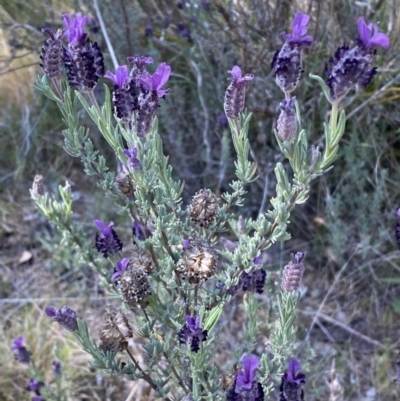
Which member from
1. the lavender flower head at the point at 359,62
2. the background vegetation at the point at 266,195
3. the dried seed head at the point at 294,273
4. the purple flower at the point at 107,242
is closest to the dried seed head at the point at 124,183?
the purple flower at the point at 107,242

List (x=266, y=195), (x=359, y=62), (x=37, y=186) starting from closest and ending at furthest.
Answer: (x=359, y=62), (x=37, y=186), (x=266, y=195)

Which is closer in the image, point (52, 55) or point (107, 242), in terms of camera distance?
point (52, 55)

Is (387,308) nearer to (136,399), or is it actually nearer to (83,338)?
(136,399)

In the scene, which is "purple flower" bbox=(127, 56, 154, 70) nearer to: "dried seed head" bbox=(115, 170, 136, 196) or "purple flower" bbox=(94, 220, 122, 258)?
"dried seed head" bbox=(115, 170, 136, 196)

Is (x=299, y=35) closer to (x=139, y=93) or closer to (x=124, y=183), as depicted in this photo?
(x=139, y=93)

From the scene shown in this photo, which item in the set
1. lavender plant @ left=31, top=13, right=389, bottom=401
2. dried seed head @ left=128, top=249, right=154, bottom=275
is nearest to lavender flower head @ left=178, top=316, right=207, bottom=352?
lavender plant @ left=31, top=13, right=389, bottom=401

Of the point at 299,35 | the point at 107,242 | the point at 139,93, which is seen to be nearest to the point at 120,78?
the point at 139,93

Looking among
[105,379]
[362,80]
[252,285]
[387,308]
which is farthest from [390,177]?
[362,80]
